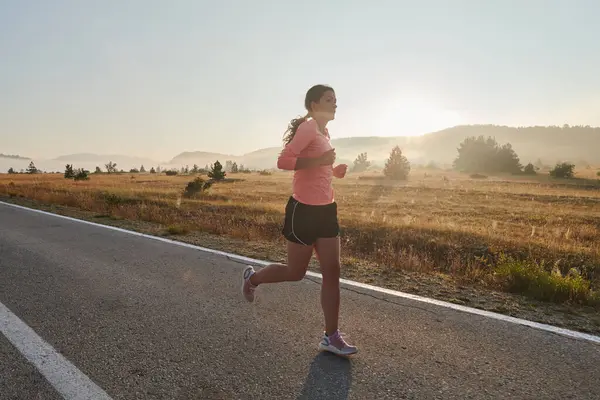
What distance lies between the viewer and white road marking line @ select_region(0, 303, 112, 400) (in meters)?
2.43

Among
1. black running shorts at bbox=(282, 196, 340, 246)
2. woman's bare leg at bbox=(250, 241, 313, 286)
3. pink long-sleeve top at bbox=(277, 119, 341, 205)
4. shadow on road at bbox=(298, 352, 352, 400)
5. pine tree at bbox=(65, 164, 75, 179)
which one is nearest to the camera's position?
shadow on road at bbox=(298, 352, 352, 400)

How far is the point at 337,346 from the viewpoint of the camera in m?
2.96

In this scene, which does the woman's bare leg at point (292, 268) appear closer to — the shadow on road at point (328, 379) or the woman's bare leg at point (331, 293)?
the woman's bare leg at point (331, 293)

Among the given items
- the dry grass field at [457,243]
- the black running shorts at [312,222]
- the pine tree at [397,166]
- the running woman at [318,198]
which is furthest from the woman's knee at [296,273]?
the pine tree at [397,166]

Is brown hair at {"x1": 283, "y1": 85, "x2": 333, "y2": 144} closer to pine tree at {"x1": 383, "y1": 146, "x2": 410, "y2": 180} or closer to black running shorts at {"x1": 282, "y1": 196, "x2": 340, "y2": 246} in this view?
black running shorts at {"x1": 282, "y1": 196, "x2": 340, "y2": 246}

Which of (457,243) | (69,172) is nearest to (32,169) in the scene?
(69,172)

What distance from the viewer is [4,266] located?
5.50m

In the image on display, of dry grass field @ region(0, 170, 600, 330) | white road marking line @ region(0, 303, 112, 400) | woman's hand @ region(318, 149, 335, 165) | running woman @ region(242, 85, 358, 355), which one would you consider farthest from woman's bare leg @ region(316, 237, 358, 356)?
dry grass field @ region(0, 170, 600, 330)

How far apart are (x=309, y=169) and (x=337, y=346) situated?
4.57 ft

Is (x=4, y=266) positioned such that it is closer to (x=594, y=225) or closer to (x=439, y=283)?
(x=439, y=283)

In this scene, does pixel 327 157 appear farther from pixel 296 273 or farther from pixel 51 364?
pixel 51 364

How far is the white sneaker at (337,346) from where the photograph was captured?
2.94 m

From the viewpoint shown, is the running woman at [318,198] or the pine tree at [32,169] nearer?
the running woman at [318,198]

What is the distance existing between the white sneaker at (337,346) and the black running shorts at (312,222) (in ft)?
2.46
